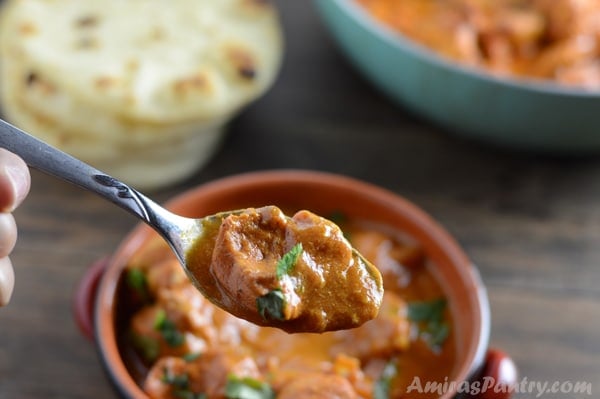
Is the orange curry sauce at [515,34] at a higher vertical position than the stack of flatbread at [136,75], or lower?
higher

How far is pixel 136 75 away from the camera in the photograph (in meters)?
2.08

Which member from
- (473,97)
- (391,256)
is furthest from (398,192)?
(391,256)

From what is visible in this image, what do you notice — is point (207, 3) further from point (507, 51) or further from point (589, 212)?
point (589, 212)

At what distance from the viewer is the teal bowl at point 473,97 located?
202 cm

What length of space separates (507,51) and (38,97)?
1.38m

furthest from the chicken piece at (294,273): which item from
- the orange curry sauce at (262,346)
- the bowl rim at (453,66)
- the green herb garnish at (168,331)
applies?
the bowl rim at (453,66)

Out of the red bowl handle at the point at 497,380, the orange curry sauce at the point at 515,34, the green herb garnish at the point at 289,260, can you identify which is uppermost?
the orange curry sauce at the point at 515,34

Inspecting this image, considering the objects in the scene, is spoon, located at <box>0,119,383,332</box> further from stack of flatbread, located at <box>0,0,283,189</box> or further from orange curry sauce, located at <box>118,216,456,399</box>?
stack of flatbread, located at <box>0,0,283,189</box>

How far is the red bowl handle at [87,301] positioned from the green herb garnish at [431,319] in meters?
0.69

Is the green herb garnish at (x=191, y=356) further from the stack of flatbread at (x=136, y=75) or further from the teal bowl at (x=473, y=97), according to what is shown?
the teal bowl at (x=473, y=97)

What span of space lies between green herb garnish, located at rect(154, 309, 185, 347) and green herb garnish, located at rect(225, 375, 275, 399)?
0.60 ft

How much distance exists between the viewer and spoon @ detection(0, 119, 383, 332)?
121cm

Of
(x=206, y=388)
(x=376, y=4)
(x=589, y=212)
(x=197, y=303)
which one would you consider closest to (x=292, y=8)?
(x=376, y=4)

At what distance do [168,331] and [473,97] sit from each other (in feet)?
3.42
